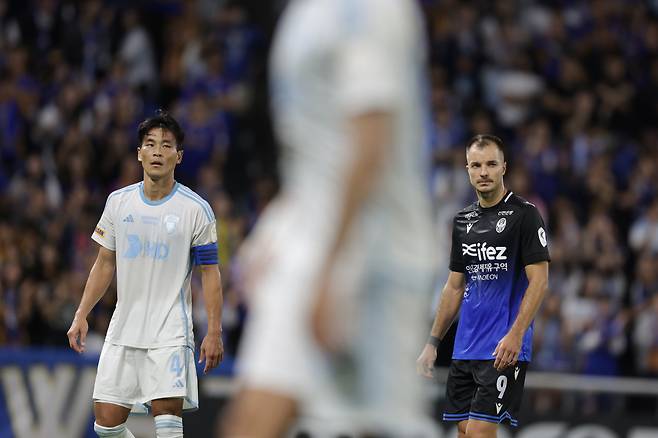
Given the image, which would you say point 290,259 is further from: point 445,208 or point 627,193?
point 627,193

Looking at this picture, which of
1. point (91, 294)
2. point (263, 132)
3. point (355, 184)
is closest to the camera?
point (355, 184)

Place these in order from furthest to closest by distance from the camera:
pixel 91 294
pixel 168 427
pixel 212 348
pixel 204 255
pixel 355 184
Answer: pixel 91 294 → pixel 204 255 → pixel 212 348 → pixel 168 427 → pixel 355 184

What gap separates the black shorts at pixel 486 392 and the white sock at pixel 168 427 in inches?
72.7

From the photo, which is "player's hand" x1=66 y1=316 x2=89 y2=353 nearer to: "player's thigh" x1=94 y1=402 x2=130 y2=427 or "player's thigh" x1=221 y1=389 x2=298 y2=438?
"player's thigh" x1=94 y1=402 x2=130 y2=427

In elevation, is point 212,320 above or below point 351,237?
below

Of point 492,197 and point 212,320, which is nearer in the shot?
point 212,320

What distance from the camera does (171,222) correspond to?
25.9 ft

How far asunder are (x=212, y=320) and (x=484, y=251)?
188 cm

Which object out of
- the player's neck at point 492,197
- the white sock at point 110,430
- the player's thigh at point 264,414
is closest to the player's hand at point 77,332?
the white sock at point 110,430

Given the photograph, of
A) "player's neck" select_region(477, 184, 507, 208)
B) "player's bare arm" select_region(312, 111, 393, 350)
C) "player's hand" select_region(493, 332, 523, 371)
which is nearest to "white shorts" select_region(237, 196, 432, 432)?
"player's bare arm" select_region(312, 111, 393, 350)

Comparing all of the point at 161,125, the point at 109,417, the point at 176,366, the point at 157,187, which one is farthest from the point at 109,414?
the point at 161,125

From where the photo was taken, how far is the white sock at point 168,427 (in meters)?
7.59

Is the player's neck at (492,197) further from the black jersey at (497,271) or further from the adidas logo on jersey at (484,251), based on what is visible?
the adidas logo on jersey at (484,251)

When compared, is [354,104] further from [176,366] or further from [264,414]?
[176,366]
